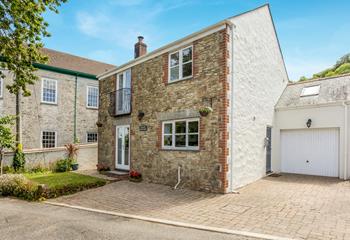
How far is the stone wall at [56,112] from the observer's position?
57.9ft

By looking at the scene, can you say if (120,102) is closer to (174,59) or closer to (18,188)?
(174,59)

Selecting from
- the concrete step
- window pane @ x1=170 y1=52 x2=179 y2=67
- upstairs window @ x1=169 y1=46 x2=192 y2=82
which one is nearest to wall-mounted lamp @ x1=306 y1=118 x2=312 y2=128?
upstairs window @ x1=169 y1=46 x2=192 y2=82

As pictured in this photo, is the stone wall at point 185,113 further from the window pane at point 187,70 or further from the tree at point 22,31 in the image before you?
the tree at point 22,31

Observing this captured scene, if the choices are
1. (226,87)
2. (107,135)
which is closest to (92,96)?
(107,135)

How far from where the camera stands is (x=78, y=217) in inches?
266

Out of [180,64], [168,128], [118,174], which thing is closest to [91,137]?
[118,174]

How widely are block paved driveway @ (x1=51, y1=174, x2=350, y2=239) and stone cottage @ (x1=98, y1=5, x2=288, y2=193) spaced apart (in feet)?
2.96

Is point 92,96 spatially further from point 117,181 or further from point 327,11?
point 327,11

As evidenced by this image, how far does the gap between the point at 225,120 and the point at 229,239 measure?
15.7 ft

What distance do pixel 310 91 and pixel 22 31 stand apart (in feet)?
46.9

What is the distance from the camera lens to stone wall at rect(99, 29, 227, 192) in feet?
30.6

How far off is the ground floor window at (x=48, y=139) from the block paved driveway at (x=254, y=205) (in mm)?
10302

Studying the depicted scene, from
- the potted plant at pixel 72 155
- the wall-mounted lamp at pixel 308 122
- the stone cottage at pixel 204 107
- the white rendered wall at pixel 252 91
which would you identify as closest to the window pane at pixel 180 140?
the stone cottage at pixel 204 107

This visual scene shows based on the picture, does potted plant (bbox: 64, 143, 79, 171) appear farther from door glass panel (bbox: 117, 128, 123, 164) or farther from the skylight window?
the skylight window
